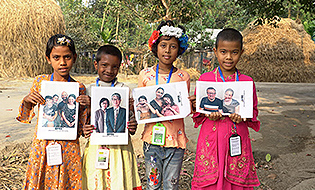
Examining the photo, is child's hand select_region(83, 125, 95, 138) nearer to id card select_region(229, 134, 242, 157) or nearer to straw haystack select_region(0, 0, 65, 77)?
id card select_region(229, 134, 242, 157)

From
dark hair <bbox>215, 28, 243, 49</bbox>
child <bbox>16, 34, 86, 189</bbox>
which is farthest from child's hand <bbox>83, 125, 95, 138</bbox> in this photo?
dark hair <bbox>215, 28, 243, 49</bbox>

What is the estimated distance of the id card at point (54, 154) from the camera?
2016mm

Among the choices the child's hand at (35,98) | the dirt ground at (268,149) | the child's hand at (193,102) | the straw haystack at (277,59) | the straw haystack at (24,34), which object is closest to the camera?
the child's hand at (35,98)

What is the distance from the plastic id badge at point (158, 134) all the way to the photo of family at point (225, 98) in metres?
0.34

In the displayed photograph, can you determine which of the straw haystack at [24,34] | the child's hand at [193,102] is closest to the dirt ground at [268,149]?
the child's hand at [193,102]

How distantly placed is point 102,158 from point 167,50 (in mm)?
993

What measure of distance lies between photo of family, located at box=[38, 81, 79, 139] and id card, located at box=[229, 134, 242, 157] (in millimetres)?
1183

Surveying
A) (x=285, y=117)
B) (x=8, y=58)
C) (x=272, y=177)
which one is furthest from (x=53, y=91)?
(x=8, y=58)

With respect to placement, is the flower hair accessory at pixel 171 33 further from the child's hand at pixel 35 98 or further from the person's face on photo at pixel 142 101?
the child's hand at pixel 35 98

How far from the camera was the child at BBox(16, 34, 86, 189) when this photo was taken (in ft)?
6.65

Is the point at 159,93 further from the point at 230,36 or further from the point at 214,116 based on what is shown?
the point at 230,36

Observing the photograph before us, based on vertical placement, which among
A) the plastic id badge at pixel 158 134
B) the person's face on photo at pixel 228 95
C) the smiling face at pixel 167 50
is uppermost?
the smiling face at pixel 167 50

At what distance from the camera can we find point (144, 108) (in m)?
2.13

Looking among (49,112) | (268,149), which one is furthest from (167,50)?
(268,149)
